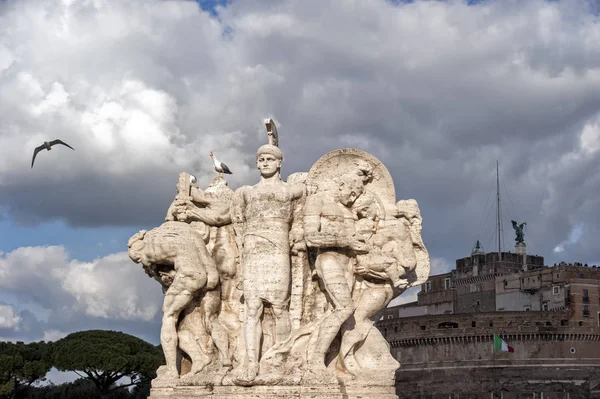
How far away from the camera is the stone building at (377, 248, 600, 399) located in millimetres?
70812

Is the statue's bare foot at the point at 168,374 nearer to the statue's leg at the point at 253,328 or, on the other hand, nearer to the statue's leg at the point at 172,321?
the statue's leg at the point at 172,321

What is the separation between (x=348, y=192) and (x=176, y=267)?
280 cm

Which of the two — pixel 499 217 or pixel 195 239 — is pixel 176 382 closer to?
pixel 195 239

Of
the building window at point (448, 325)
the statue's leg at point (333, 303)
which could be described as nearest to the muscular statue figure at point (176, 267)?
the statue's leg at point (333, 303)

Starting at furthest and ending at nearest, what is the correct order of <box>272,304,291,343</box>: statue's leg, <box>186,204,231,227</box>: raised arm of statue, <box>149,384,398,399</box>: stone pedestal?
<box>186,204,231,227</box>: raised arm of statue → <box>272,304,291,343</box>: statue's leg → <box>149,384,398,399</box>: stone pedestal

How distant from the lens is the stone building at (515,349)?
232ft

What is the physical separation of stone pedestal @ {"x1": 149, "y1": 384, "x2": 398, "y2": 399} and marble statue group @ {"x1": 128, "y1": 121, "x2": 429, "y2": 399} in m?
0.02

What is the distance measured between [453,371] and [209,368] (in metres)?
60.0

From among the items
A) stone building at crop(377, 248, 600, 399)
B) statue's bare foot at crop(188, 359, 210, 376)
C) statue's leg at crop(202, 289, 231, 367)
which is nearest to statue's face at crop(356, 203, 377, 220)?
statue's leg at crop(202, 289, 231, 367)

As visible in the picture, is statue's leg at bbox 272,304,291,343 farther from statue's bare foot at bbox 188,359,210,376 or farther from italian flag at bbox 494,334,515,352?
italian flag at bbox 494,334,515,352

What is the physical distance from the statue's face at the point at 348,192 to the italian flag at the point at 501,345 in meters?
58.2

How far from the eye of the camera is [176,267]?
47.5 feet

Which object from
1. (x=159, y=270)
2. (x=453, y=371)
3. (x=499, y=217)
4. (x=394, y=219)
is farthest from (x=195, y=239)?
(x=499, y=217)

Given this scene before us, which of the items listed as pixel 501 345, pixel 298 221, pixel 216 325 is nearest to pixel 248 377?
pixel 216 325
